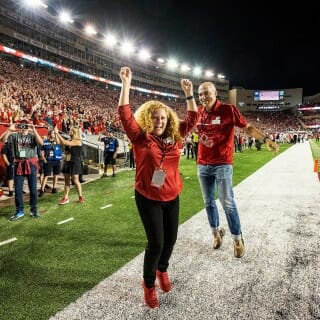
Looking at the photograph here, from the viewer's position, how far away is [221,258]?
11.9ft

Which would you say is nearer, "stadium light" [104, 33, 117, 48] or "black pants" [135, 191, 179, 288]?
"black pants" [135, 191, 179, 288]

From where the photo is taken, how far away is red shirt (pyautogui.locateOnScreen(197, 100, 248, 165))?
3.70m

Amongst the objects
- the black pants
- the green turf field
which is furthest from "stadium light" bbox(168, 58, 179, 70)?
the black pants

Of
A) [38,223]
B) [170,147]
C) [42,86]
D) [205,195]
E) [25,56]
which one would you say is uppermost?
[25,56]

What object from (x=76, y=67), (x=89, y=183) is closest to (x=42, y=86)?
(x=76, y=67)

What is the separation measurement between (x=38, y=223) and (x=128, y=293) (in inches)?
129

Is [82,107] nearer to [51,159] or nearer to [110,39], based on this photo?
[51,159]

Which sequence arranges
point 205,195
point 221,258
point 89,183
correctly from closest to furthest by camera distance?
1. point 221,258
2. point 205,195
3. point 89,183

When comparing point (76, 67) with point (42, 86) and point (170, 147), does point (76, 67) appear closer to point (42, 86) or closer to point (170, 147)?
point (42, 86)

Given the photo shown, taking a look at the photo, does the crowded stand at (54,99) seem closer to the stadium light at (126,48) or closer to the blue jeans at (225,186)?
the blue jeans at (225,186)

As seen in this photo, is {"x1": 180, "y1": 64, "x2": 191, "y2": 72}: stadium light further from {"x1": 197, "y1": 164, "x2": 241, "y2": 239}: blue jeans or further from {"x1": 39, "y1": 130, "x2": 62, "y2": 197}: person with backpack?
{"x1": 197, "y1": 164, "x2": 241, "y2": 239}: blue jeans

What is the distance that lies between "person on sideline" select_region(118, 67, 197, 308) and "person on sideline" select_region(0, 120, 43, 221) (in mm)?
3719

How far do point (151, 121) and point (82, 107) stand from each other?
89.6ft

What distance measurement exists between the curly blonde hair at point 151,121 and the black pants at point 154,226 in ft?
1.97
